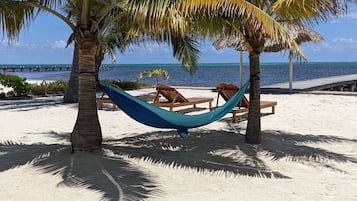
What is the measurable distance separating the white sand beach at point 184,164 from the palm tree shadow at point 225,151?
1 centimetres

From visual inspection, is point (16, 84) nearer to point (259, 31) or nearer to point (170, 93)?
point (170, 93)

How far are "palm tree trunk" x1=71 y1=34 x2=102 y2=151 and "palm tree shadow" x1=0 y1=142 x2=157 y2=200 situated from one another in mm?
160

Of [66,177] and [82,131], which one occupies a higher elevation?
[82,131]

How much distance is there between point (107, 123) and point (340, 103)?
600cm

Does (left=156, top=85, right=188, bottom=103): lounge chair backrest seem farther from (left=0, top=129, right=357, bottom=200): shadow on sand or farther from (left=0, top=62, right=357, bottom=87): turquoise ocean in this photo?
(left=0, top=62, right=357, bottom=87): turquoise ocean

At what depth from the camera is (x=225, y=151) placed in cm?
499

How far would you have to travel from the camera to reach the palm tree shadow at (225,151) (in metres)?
4.37

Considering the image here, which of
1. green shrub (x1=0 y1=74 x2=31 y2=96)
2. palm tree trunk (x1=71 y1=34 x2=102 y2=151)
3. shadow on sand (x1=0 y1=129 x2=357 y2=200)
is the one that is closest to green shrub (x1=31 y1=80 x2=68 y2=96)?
green shrub (x1=0 y1=74 x2=31 y2=96)

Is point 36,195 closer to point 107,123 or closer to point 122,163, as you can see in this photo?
point 122,163

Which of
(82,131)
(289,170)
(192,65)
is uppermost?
(192,65)

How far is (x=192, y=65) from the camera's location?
10.3m

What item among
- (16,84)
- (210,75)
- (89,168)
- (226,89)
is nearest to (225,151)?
(89,168)

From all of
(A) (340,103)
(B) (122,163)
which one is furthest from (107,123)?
(A) (340,103)

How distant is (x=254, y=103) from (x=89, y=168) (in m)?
2.39
